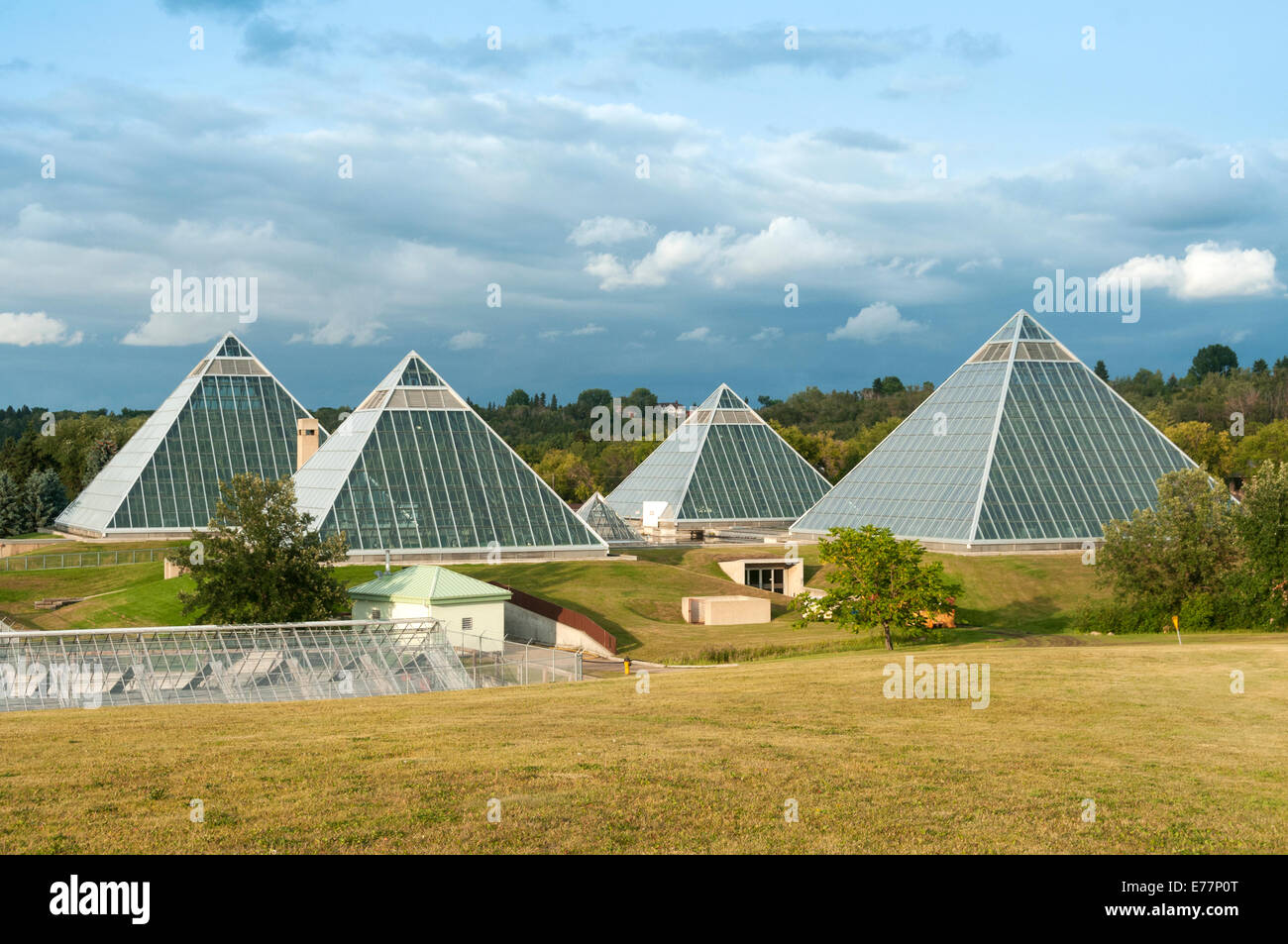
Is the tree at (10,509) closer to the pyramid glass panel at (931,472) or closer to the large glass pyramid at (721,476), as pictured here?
the large glass pyramid at (721,476)

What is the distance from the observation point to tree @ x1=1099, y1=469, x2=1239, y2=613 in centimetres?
5453

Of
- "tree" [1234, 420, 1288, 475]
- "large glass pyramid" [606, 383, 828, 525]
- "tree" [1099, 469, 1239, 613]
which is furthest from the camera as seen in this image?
"tree" [1234, 420, 1288, 475]

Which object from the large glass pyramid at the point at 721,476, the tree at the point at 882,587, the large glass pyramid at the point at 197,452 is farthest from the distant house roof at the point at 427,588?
the large glass pyramid at the point at 721,476

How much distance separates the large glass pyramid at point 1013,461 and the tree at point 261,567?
140ft

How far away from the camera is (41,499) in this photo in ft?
366

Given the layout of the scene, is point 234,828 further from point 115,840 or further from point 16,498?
point 16,498

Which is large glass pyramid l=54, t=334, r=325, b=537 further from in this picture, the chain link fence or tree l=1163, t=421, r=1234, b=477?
tree l=1163, t=421, r=1234, b=477

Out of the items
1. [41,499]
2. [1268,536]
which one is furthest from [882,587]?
[41,499]

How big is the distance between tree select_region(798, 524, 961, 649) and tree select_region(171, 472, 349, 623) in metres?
21.4

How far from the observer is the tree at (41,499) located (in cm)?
11041

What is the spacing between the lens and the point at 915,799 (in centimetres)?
1612

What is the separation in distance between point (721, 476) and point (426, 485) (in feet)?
130

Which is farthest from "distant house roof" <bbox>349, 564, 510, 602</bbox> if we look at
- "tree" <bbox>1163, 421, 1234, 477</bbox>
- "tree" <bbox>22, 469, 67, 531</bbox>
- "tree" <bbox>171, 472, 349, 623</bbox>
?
"tree" <bbox>1163, 421, 1234, 477</bbox>

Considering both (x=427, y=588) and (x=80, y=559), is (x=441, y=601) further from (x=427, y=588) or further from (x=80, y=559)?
(x=80, y=559)
